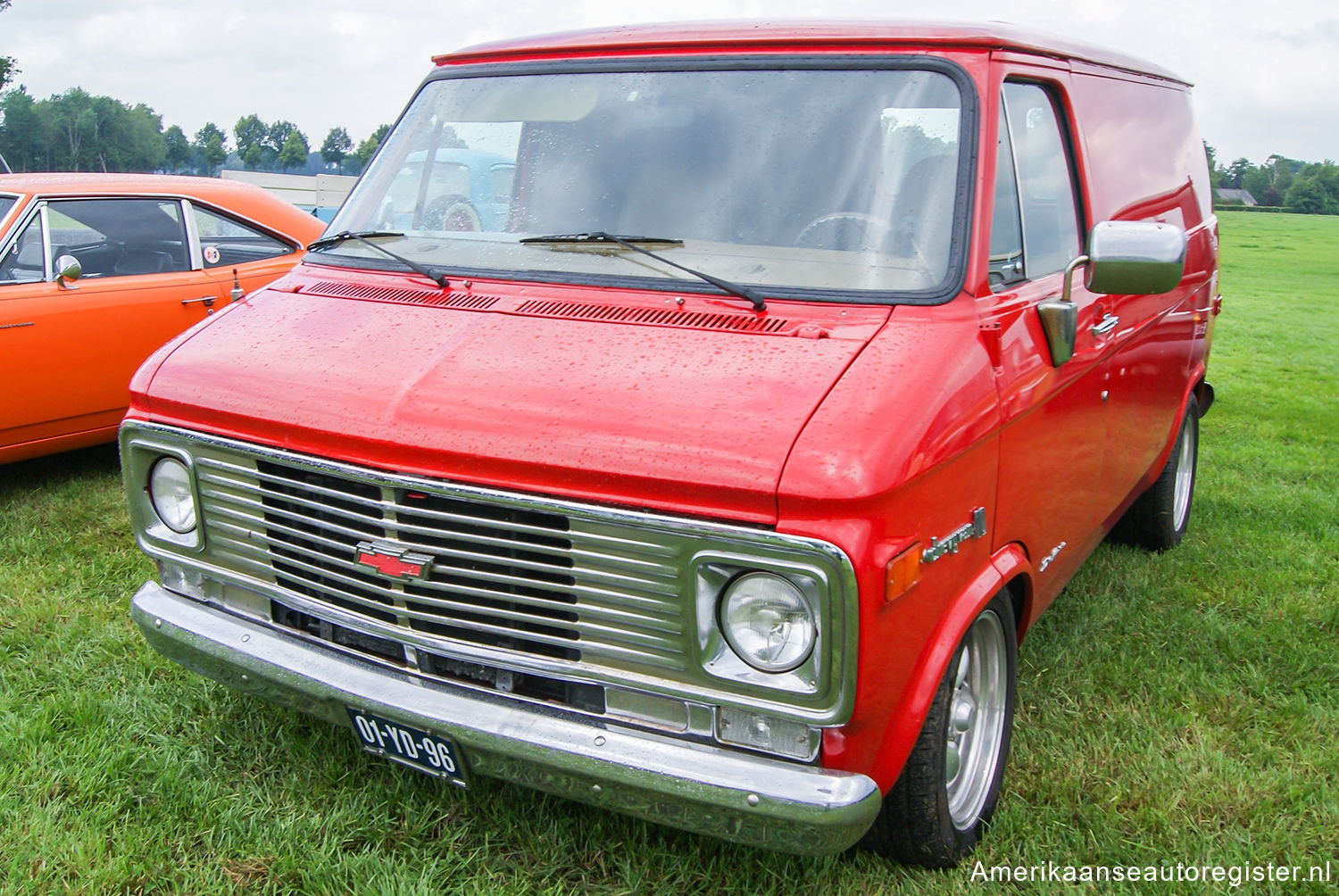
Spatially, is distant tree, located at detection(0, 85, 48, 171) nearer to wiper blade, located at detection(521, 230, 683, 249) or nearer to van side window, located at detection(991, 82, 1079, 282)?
wiper blade, located at detection(521, 230, 683, 249)

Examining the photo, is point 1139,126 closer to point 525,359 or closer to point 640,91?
point 640,91

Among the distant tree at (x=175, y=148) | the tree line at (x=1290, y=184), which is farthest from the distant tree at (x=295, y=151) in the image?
the tree line at (x=1290, y=184)

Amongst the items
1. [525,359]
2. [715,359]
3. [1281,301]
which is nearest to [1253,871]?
[715,359]

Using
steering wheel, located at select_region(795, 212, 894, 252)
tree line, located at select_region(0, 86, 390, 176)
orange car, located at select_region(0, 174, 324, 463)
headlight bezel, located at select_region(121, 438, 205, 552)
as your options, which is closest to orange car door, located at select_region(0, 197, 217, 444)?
orange car, located at select_region(0, 174, 324, 463)

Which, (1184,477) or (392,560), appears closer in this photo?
(392,560)

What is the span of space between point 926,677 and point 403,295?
1781 millimetres

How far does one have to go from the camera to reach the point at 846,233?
2869 mm

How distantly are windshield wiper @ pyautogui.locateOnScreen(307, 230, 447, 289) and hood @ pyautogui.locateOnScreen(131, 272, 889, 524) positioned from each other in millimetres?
71

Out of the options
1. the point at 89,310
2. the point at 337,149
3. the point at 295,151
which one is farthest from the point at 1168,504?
the point at 295,151

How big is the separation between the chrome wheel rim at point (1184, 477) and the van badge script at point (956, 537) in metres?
3.05

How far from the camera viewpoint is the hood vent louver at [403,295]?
3.04 metres

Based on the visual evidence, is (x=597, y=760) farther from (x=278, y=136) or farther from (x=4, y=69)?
(x=278, y=136)

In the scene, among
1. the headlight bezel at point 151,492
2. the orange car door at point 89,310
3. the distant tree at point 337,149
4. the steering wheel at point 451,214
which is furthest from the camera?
the distant tree at point 337,149

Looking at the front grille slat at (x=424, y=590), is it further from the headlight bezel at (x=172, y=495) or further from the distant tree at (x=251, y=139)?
the distant tree at (x=251, y=139)
